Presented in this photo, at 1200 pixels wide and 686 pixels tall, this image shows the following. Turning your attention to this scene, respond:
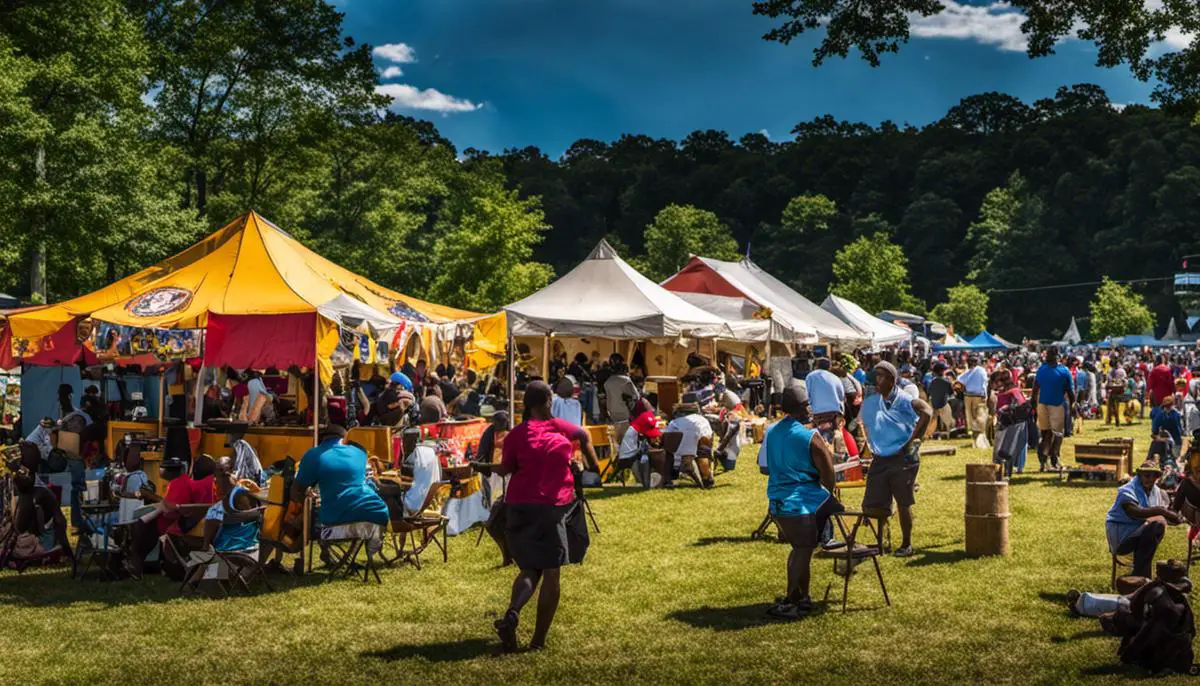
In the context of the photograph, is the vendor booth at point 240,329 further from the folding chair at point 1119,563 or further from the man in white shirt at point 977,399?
the man in white shirt at point 977,399

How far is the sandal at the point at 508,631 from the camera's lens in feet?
22.4

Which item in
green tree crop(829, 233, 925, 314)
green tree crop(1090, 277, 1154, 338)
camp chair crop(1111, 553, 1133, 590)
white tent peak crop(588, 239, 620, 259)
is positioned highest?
green tree crop(829, 233, 925, 314)

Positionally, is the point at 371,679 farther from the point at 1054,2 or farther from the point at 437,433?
the point at 1054,2

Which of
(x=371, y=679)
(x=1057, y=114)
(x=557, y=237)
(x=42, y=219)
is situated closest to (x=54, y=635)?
(x=371, y=679)

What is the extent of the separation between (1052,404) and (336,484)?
1072cm

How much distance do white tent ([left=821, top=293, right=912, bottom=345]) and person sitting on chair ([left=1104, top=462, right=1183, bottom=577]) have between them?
22.7 meters

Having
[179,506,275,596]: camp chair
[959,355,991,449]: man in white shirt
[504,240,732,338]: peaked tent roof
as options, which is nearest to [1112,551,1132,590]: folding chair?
[179,506,275,596]: camp chair

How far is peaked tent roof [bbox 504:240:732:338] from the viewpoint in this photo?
19.2 meters

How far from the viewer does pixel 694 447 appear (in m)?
14.7

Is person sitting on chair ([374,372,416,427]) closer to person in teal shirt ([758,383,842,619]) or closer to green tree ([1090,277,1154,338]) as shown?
person in teal shirt ([758,383,842,619])

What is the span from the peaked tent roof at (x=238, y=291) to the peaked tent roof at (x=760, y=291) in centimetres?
1382

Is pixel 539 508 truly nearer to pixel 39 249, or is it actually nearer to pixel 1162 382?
pixel 1162 382

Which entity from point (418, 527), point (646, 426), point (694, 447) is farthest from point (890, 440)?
point (646, 426)

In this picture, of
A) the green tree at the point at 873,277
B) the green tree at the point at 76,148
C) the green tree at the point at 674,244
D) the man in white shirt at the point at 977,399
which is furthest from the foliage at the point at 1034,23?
the green tree at the point at 674,244
